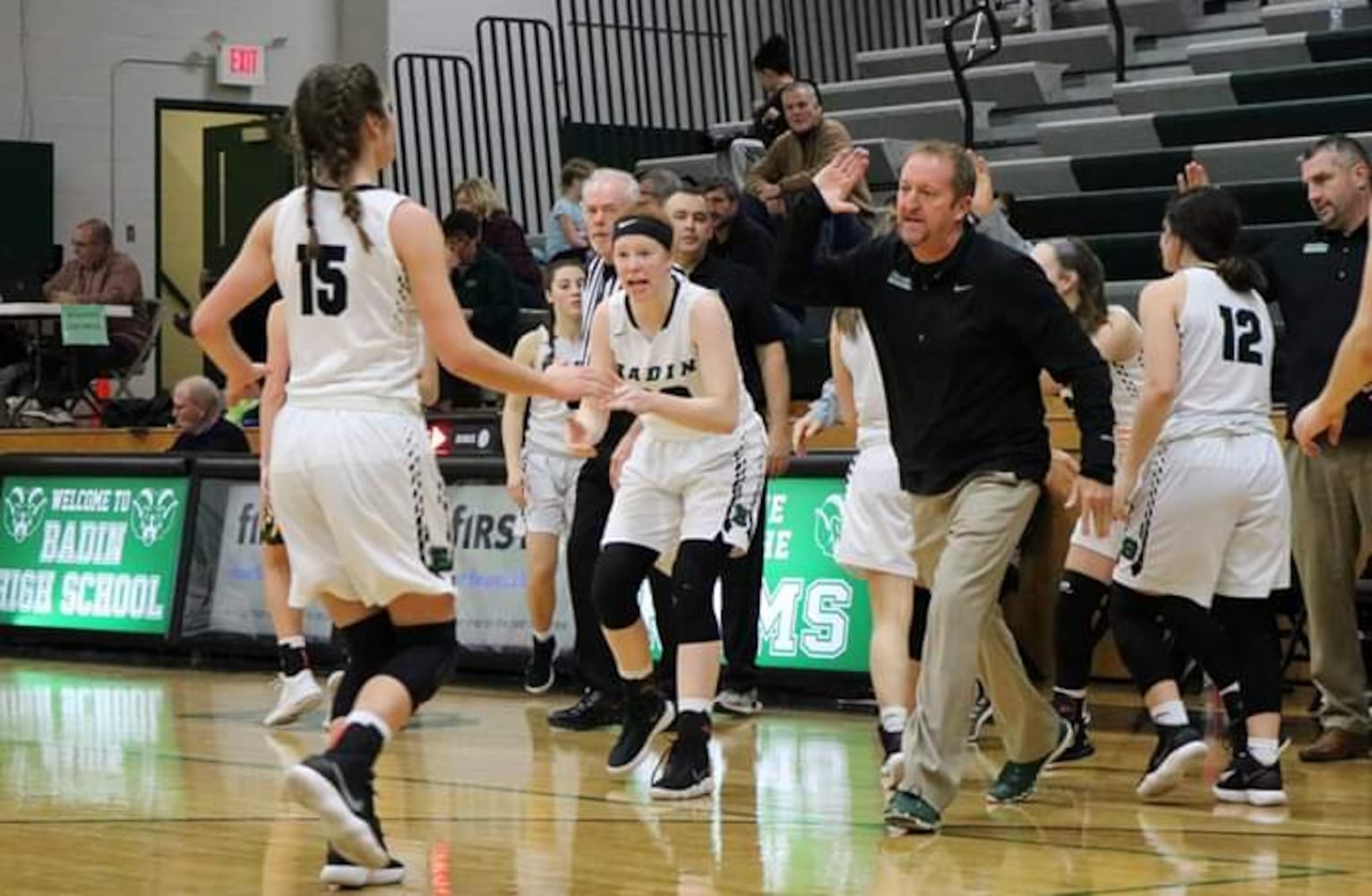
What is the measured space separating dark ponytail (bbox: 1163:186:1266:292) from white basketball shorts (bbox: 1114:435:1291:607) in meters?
0.50

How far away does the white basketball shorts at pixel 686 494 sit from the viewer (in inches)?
315

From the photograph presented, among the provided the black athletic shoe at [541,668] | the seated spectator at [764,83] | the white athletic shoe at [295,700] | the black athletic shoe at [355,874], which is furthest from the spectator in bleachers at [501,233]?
the black athletic shoe at [355,874]

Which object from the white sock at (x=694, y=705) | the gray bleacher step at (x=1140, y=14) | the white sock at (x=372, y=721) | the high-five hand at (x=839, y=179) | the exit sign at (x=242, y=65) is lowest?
the white sock at (x=694, y=705)

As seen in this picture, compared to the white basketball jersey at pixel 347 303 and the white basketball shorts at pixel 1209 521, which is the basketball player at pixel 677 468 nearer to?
the white basketball shorts at pixel 1209 521

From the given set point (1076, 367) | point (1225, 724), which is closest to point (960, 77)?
point (1225, 724)

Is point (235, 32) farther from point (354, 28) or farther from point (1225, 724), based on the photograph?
point (1225, 724)

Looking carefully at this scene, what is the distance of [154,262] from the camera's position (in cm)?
2105

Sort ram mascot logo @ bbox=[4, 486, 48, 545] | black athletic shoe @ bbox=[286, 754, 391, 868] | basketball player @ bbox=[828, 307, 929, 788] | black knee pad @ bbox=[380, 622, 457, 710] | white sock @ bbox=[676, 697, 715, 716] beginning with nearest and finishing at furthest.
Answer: black athletic shoe @ bbox=[286, 754, 391, 868], black knee pad @ bbox=[380, 622, 457, 710], white sock @ bbox=[676, 697, 715, 716], basketball player @ bbox=[828, 307, 929, 788], ram mascot logo @ bbox=[4, 486, 48, 545]

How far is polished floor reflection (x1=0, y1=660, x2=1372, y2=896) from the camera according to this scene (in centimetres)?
608

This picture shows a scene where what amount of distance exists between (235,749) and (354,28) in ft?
43.4

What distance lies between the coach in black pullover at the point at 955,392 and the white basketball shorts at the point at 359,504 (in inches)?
61.8

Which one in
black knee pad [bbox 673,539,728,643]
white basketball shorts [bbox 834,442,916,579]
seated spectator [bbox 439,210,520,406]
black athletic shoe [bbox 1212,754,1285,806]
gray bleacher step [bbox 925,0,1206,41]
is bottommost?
A: black athletic shoe [bbox 1212,754,1285,806]

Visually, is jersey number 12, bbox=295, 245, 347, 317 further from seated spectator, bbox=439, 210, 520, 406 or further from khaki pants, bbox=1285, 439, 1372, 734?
seated spectator, bbox=439, 210, 520, 406

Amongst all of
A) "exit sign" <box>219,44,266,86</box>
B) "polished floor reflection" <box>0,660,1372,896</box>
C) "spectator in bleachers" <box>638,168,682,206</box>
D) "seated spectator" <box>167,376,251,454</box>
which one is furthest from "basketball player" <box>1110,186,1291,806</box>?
"exit sign" <box>219,44,266,86</box>
